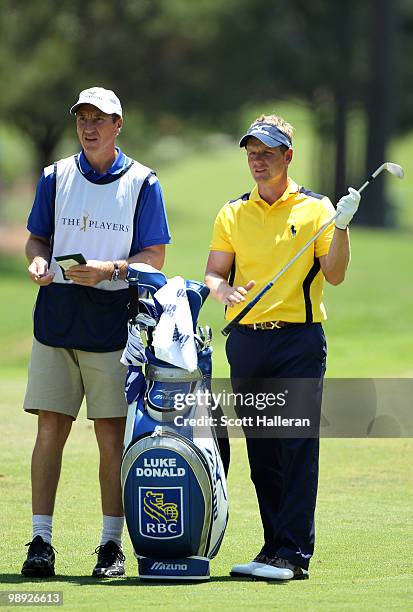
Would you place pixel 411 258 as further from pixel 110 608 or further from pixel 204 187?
pixel 204 187

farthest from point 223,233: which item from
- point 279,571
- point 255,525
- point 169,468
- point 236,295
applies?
point 255,525

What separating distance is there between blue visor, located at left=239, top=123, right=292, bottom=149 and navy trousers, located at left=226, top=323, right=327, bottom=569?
77 centimetres

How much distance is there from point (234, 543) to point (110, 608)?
5.14ft

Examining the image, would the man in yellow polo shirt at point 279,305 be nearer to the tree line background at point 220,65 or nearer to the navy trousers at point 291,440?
the navy trousers at point 291,440

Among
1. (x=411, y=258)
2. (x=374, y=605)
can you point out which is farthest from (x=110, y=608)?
(x=411, y=258)

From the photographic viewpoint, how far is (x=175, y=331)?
215 inches

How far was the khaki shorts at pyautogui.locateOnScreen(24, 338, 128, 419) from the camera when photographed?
19.3 ft

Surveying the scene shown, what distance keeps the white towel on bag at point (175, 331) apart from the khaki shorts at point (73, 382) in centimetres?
46

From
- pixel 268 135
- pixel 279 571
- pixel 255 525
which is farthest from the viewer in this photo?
pixel 255 525

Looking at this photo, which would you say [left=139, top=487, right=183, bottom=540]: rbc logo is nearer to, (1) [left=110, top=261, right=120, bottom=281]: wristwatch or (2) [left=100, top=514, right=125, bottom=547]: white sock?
(2) [left=100, top=514, right=125, bottom=547]: white sock

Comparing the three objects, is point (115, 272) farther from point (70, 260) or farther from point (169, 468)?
point (169, 468)

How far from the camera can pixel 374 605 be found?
16.3 feet

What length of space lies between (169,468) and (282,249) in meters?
1.05

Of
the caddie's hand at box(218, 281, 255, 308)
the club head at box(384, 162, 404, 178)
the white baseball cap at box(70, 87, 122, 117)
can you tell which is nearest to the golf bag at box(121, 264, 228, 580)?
the caddie's hand at box(218, 281, 255, 308)
